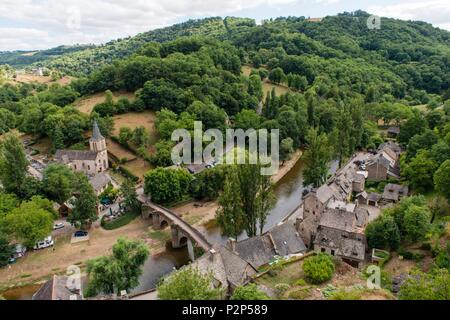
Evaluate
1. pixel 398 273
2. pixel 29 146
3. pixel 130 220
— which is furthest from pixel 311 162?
pixel 29 146

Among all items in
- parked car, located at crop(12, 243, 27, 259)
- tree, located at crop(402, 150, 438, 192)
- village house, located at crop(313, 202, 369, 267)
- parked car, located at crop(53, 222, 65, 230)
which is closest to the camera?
village house, located at crop(313, 202, 369, 267)

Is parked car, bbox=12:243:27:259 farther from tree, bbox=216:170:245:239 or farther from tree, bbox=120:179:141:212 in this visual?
tree, bbox=216:170:245:239

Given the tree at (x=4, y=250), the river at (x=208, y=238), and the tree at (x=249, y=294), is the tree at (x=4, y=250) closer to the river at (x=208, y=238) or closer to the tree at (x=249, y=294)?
the river at (x=208, y=238)

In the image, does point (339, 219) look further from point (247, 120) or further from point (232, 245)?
point (247, 120)

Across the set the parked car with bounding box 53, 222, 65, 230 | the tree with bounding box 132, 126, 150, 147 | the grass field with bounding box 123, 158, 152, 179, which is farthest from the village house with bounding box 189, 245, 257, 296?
the tree with bounding box 132, 126, 150, 147

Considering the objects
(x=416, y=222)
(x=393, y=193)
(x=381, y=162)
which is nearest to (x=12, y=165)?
(x=416, y=222)

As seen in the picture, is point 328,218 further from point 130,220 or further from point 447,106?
point 447,106
